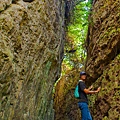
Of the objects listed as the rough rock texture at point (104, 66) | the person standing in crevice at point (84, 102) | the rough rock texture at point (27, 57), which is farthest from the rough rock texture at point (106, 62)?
the rough rock texture at point (27, 57)

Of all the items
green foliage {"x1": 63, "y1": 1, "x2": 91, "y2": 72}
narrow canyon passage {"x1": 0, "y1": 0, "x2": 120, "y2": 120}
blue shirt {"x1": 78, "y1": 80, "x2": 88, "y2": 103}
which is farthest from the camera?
green foliage {"x1": 63, "y1": 1, "x2": 91, "y2": 72}

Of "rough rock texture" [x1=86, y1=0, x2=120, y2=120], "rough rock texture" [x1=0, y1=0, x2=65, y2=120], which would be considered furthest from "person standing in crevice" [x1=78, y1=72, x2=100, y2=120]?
"rough rock texture" [x1=0, y1=0, x2=65, y2=120]

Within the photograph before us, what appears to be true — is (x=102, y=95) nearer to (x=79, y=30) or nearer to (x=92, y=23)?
(x=92, y=23)

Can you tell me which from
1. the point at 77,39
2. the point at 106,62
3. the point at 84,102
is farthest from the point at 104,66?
the point at 77,39

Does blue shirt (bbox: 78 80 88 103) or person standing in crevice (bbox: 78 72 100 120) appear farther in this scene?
blue shirt (bbox: 78 80 88 103)

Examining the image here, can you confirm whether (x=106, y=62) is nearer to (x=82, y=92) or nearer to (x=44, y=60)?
(x=82, y=92)

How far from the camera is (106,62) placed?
33.2 ft

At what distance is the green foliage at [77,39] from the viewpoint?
15.6 m

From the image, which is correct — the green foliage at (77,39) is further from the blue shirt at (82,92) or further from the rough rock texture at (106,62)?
the blue shirt at (82,92)

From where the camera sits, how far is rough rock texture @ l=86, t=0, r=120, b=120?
28.9ft

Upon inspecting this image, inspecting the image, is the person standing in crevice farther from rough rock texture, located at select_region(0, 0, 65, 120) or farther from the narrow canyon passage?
rough rock texture, located at select_region(0, 0, 65, 120)

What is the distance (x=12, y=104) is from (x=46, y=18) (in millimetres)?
4189

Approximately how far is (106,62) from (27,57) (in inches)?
170

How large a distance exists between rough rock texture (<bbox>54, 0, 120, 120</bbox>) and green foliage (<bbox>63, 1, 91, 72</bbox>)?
Result: 7.70 feet
